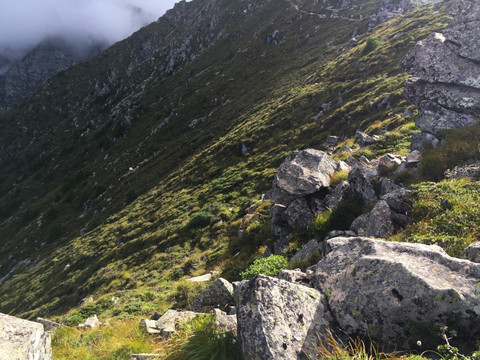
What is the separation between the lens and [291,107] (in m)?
53.2

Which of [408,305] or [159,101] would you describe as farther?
[159,101]

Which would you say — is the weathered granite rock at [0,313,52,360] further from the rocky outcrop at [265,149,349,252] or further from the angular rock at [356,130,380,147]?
the angular rock at [356,130,380,147]

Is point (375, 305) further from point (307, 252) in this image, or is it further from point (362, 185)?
point (362, 185)

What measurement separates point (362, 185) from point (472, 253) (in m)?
6.81

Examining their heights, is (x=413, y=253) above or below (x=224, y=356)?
below

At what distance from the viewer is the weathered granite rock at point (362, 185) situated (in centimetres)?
1190

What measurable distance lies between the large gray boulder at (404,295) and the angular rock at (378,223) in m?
3.00

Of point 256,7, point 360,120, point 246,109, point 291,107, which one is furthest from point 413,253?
point 256,7

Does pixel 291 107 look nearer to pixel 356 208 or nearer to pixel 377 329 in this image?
pixel 356 208

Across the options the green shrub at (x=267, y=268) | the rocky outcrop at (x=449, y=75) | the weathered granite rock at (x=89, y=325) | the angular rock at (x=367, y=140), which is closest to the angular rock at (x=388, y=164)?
the rocky outcrop at (x=449, y=75)

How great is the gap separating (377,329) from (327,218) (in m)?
7.79

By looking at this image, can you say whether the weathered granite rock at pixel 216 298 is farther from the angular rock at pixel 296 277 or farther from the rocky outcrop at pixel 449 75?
the rocky outcrop at pixel 449 75

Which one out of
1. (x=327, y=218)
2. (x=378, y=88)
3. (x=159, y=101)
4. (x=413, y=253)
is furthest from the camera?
(x=159, y=101)

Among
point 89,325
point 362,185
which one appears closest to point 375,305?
point 362,185
